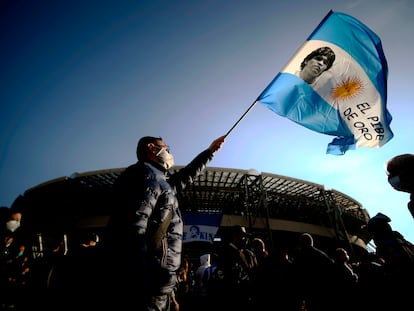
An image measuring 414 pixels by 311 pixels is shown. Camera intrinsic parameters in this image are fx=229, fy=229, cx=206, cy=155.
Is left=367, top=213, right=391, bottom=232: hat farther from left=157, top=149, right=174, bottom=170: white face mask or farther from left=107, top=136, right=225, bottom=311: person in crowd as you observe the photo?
left=157, top=149, right=174, bottom=170: white face mask

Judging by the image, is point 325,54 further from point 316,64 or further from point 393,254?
point 393,254

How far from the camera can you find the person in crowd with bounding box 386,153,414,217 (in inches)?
61.0

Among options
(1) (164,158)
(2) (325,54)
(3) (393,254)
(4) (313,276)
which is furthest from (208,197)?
(1) (164,158)

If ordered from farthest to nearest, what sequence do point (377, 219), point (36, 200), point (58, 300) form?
point (36, 200)
point (377, 219)
point (58, 300)

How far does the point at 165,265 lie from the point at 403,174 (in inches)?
68.2

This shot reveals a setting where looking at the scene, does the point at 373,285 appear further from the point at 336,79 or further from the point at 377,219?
the point at 336,79

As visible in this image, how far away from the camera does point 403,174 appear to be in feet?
5.18

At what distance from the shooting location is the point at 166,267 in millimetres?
1494

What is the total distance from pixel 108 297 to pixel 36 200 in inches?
827

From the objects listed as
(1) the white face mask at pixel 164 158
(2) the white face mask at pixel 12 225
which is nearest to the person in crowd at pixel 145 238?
→ (1) the white face mask at pixel 164 158

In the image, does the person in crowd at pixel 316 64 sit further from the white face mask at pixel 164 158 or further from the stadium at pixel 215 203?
the stadium at pixel 215 203

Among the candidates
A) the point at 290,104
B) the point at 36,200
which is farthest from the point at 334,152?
the point at 36,200

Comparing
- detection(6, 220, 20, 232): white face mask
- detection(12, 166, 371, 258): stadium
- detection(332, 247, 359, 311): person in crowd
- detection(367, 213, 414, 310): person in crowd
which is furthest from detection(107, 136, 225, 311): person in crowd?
detection(12, 166, 371, 258): stadium

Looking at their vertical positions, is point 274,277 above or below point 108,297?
below
